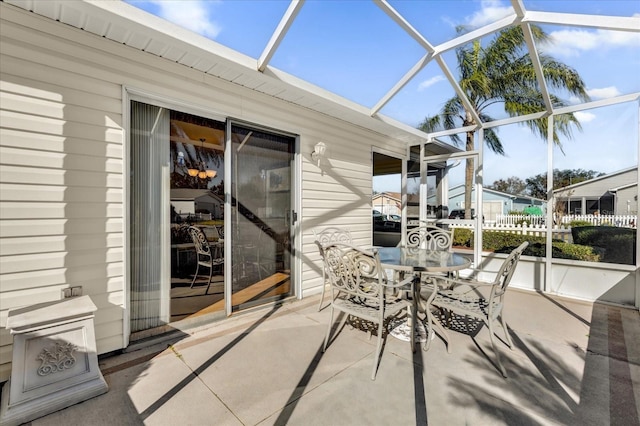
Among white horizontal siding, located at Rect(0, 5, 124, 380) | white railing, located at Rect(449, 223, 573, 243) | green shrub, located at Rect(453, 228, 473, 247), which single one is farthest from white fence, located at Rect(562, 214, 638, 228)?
white horizontal siding, located at Rect(0, 5, 124, 380)

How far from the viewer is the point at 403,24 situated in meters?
2.82

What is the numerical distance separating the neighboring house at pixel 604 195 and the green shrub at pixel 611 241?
0.82ft

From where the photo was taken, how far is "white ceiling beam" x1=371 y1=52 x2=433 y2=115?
11.0 feet

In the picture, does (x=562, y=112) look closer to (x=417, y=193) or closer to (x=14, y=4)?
(x=417, y=193)

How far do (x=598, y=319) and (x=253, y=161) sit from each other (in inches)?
177

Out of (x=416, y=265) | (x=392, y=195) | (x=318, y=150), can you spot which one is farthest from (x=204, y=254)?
(x=392, y=195)

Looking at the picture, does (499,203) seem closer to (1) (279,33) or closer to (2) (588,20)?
(2) (588,20)

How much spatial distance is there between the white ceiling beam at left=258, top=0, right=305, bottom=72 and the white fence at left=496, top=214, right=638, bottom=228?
4540 millimetres

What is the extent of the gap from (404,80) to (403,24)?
2.77ft

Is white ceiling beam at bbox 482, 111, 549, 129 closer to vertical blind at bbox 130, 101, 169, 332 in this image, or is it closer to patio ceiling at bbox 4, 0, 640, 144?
patio ceiling at bbox 4, 0, 640, 144

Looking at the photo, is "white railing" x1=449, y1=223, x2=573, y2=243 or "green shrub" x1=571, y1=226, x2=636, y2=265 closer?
"green shrub" x1=571, y1=226, x2=636, y2=265

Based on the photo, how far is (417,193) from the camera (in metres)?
5.85

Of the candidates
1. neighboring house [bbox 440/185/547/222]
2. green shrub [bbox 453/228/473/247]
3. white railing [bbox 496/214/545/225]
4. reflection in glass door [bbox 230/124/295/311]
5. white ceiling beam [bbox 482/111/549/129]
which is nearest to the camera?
reflection in glass door [bbox 230/124/295/311]

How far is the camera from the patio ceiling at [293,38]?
6.97ft
